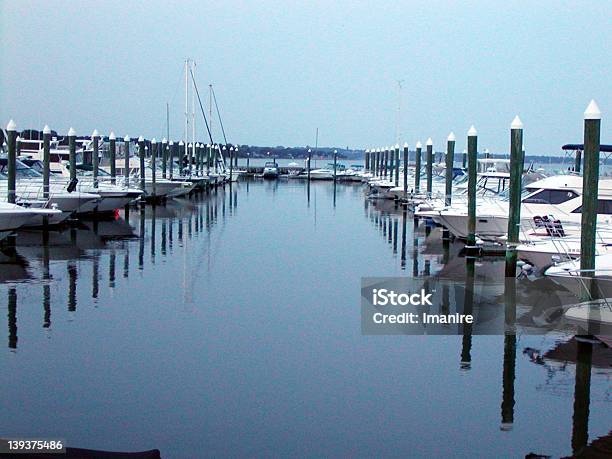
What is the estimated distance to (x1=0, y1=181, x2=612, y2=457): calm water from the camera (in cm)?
924

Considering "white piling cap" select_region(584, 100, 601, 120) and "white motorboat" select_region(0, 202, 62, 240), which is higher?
"white piling cap" select_region(584, 100, 601, 120)

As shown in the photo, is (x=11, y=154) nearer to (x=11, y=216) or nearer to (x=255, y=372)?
(x=11, y=216)

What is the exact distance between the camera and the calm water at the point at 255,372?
924cm

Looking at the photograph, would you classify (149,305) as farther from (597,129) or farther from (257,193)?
(257,193)

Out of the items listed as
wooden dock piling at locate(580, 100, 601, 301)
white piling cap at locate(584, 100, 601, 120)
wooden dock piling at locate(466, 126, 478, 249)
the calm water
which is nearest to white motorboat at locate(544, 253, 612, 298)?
wooden dock piling at locate(580, 100, 601, 301)

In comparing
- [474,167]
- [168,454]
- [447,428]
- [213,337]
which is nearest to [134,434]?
[168,454]

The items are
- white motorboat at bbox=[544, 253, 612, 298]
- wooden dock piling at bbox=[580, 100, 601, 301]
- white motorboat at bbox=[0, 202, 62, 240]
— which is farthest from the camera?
white motorboat at bbox=[0, 202, 62, 240]

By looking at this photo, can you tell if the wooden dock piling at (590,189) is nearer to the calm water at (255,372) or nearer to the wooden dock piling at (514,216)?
the calm water at (255,372)

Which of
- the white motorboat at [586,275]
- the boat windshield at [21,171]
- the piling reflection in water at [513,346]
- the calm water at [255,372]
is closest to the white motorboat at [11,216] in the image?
the calm water at [255,372]

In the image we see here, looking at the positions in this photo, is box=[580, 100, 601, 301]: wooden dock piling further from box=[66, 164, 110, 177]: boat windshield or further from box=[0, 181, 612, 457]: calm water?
box=[66, 164, 110, 177]: boat windshield

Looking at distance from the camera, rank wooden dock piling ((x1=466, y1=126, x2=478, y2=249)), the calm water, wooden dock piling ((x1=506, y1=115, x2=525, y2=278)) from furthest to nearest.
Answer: wooden dock piling ((x1=466, y1=126, x2=478, y2=249))
wooden dock piling ((x1=506, y1=115, x2=525, y2=278))
the calm water

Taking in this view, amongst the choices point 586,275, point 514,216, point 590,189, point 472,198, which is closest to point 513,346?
point 586,275

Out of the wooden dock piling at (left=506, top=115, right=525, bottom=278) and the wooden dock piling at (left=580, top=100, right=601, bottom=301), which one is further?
the wooden dock piling at (left=506, top=115, right=525, bottom=278)

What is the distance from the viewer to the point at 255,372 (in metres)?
11.5
